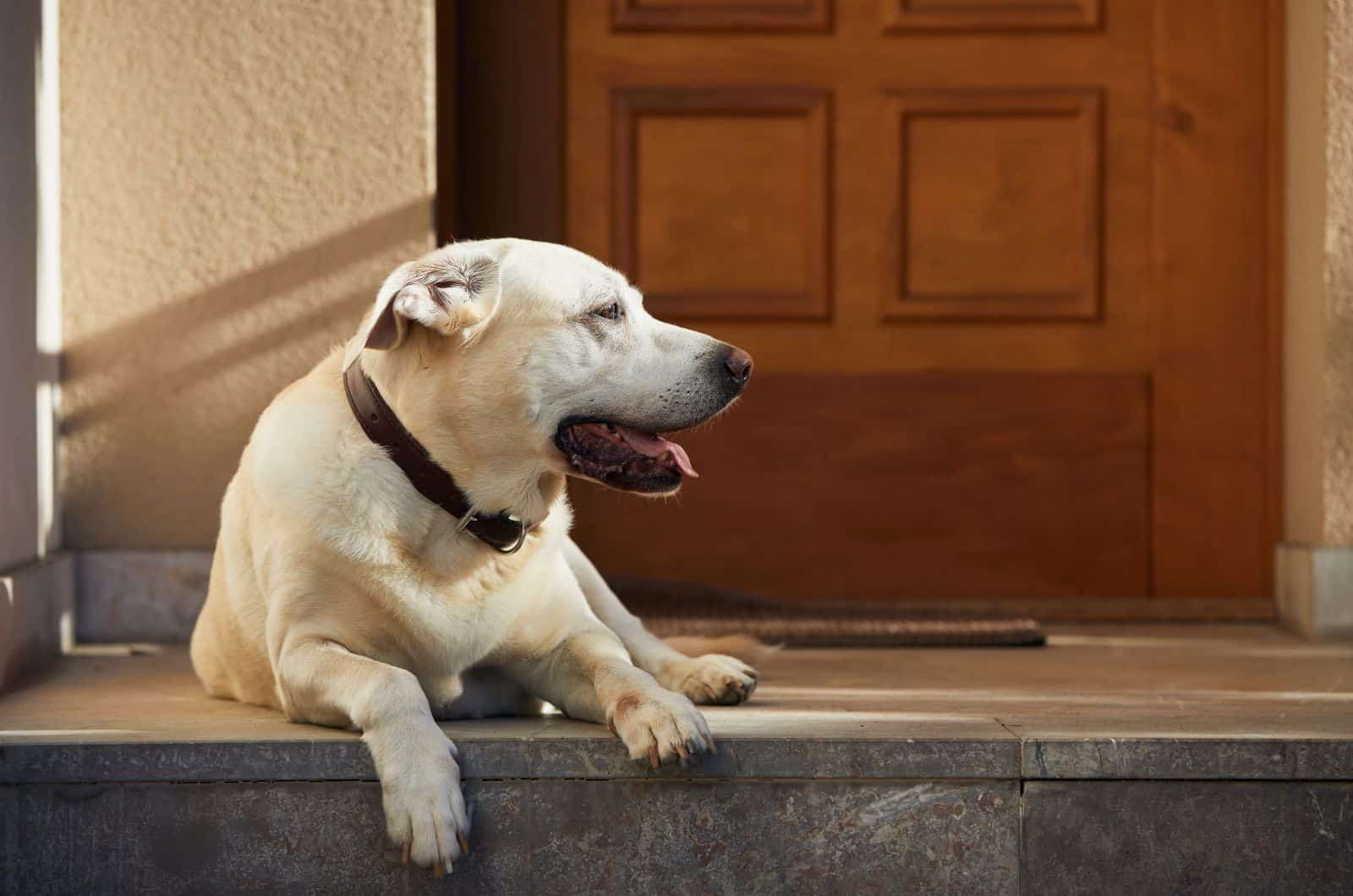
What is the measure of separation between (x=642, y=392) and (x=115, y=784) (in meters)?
1.02

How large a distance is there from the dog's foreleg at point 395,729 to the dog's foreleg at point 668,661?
0.57 metres

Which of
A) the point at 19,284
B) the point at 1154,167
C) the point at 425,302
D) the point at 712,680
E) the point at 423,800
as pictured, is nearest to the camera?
the point at 423,800

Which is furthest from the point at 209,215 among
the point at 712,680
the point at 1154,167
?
the point at 1154,167

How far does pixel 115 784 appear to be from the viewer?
2.28 m

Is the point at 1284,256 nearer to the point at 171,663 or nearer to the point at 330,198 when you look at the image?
the point at 330,198

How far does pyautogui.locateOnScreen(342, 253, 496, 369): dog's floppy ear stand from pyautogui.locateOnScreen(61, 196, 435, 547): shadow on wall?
1.10m

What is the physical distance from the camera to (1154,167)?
4.08 m

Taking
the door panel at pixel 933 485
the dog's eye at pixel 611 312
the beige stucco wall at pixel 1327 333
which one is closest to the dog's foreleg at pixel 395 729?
the dog's eye at pixel 611 312

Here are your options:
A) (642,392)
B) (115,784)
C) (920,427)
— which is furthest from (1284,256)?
(115,784)

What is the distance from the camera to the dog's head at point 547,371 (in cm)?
241

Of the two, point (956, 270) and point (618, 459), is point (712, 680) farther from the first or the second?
point (956, 270)

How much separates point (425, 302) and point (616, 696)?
0.68 meters

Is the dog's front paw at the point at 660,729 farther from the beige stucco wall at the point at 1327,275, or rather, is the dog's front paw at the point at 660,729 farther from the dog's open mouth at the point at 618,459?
the beige stucco wall at the point at 1327,275

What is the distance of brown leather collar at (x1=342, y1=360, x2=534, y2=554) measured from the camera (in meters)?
2.44
